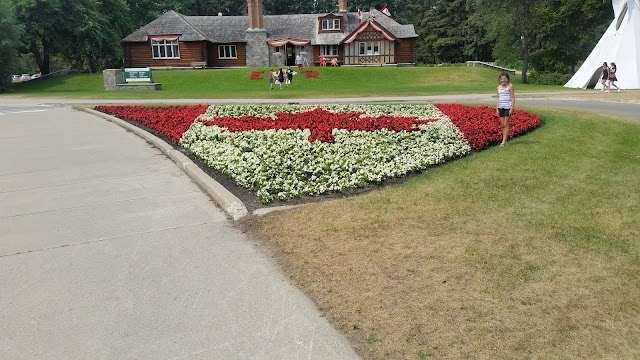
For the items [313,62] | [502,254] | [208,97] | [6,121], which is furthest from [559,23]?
[502,254]

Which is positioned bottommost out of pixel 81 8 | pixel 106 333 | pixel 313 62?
pixel 106 333

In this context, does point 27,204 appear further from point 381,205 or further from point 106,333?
point 381,205

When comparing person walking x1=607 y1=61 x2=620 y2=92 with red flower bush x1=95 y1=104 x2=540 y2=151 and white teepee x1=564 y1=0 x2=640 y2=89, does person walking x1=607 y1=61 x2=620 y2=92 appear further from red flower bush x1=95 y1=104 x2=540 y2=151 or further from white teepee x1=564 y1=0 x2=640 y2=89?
red flower bush x1=95 y1=104 x2=540 y2=151

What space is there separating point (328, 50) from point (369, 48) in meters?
4.59

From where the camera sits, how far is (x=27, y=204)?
25.0 ft

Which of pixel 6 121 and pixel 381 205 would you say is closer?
pixel 381 205

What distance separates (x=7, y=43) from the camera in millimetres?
44469

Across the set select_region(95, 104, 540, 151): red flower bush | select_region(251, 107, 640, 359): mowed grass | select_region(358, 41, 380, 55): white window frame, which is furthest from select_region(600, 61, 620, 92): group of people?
select_region(358, 41, 380, 55): white window frame

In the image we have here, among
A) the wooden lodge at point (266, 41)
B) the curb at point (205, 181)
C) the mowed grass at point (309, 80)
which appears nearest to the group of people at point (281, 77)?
the mowed grass at point (309, 80)

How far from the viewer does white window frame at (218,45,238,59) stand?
57000 millimetres

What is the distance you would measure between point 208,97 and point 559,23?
32060mm

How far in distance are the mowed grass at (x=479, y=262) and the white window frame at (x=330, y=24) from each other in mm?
50529

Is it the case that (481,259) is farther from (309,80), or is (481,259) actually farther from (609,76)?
(309,80)

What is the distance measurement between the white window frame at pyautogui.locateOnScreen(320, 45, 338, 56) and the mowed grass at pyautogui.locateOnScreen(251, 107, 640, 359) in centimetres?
5002
